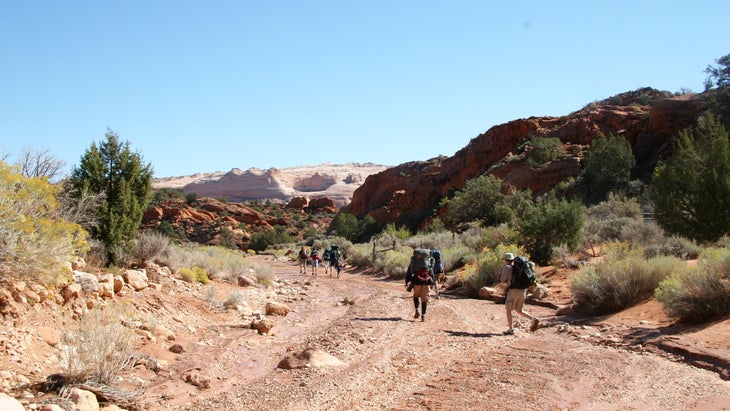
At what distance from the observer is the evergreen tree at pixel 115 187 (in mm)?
13859

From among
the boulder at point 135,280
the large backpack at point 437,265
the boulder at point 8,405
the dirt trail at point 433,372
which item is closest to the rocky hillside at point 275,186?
the large backpack at point 437,265

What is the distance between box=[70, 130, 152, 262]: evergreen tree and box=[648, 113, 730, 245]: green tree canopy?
20.0m

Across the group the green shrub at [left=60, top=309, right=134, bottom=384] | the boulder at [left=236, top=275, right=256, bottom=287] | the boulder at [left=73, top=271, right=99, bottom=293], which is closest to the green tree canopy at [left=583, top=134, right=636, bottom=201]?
the boulder at [left=236, top=275, right=256, bottom=287]

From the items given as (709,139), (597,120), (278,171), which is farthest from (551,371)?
(278,171)

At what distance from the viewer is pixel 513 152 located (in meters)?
66.0

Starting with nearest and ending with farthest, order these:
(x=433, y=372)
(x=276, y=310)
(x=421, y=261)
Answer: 1. (x=433, y=372)
2. (x=421, y=261)
3. (x=276, y=310)

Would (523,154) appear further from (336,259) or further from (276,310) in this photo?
(276,310)

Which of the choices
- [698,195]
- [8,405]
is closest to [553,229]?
[698,195]

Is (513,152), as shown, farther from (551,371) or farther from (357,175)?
(357,175)

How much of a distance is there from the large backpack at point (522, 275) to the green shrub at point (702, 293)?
226cm

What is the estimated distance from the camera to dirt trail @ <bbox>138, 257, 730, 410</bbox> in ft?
18.4

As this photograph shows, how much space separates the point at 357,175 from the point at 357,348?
180224 millimetres

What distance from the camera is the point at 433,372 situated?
6.78 metres

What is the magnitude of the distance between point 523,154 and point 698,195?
132 ft
